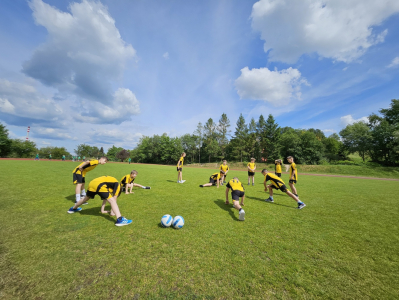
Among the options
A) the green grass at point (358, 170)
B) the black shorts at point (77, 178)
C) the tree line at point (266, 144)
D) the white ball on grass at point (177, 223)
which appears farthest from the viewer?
→ the tree line at point (266, 144)

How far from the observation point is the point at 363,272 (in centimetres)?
306

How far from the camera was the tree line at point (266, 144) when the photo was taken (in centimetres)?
4025

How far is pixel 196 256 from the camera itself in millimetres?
3381

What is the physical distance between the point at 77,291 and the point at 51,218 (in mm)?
3766

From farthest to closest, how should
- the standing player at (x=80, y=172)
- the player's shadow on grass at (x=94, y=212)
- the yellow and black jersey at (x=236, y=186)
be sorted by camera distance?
the standing player at (x=80, y=172) → the yellow and black jersey at (x=236, y=186) → the player's shadow on grass at (x=94, y=212)

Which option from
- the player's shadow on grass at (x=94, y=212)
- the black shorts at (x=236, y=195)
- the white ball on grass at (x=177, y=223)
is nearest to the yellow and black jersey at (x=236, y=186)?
the black shorts at (x=236, y=195)

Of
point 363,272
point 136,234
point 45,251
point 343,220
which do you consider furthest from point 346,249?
point 45,251

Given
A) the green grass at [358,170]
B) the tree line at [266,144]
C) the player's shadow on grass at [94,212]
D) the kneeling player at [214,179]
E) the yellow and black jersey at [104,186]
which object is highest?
the tree line at [266,144]

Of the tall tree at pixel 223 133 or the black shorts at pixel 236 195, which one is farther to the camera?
the tall tree at pixel 223 133

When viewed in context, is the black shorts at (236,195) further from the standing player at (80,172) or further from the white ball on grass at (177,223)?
the standing player at (80,172)

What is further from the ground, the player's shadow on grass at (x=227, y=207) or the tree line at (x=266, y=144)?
the tree line at (x=266, y=144)

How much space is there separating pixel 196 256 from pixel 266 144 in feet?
185

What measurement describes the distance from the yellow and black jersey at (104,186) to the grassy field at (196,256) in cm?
96

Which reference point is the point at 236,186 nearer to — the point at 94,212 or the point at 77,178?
the point at 94,212
